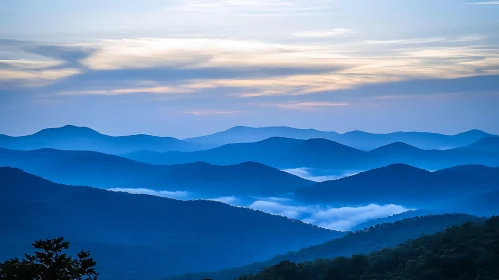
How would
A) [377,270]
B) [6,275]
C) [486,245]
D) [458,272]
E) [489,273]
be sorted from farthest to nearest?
[377,270], [486,245], [458,272], [489,273], [6,275]

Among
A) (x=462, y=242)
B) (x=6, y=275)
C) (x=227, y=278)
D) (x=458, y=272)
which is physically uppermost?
(x=227, y=278)

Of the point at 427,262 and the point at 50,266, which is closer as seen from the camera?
the point at 50,266

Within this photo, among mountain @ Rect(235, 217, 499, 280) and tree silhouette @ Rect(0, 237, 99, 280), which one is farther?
mountain @ Rect(235, 217, 499, 280)

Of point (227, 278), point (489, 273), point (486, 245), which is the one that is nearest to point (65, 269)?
point (489, 273)

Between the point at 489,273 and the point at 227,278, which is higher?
the point at 227,278

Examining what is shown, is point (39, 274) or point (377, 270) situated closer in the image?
point (39, 274)

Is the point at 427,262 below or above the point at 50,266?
above

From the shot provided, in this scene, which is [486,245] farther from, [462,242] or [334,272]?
[334,272]

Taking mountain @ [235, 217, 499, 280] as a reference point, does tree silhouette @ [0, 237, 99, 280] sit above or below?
below

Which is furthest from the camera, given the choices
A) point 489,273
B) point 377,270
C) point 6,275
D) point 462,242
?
point 377,270
